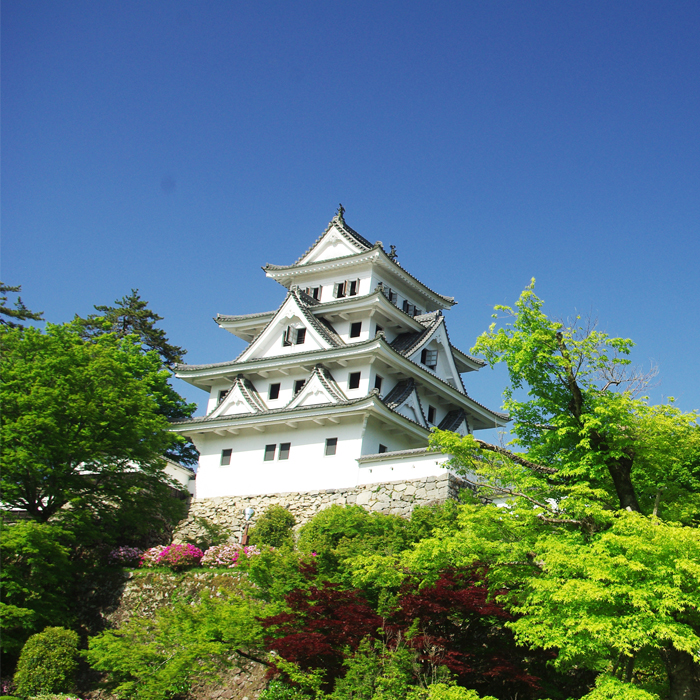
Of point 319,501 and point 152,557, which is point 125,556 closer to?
point 152,557

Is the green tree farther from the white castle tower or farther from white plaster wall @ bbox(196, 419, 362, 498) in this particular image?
white plaster wall @ bbox(196, 419, 362, 498)

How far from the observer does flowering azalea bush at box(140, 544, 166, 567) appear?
2280 centimetres

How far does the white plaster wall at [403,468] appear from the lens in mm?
24062

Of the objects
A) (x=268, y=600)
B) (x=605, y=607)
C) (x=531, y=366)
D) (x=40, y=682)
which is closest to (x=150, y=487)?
(x=40, y=682)

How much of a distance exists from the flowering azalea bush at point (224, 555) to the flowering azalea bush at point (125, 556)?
2.97 m

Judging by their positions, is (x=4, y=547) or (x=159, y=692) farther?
(x=4, y=547)

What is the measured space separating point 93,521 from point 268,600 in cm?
1049

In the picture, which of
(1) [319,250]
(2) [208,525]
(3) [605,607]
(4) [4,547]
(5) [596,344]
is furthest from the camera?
(1) [319,250]

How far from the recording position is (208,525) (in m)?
25.0

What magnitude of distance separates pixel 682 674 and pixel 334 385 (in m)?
19.1

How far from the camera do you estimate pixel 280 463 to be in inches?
1122

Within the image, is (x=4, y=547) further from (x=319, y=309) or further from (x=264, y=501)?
(x=319, y=309)

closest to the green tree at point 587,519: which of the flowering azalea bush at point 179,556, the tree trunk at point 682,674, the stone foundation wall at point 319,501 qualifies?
the tree trunk at point 682,674

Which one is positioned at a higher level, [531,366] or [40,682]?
[531,366]
